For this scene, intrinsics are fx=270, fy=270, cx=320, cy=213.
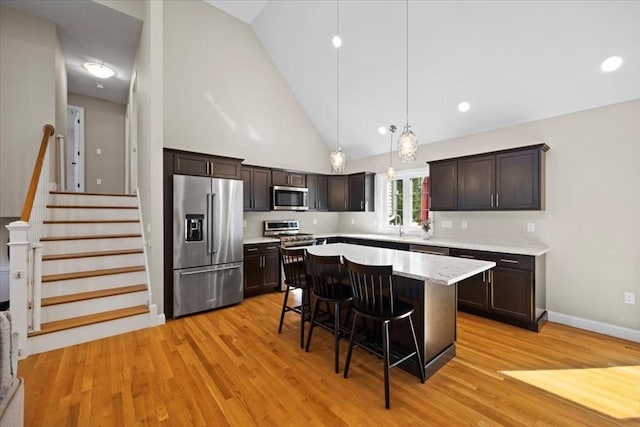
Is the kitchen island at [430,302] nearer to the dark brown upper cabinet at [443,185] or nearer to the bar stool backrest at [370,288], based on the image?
the bar stool backrest at [370,288]

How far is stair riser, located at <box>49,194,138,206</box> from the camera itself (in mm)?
4062

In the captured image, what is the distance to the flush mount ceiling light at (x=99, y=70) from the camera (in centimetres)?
513

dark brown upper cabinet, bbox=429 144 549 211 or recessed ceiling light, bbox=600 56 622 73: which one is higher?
recessed ceiling light, bbox=600 56 622 73

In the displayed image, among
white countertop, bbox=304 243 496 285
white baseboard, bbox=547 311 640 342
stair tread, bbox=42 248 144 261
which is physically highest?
white countertop, bbox=304 243 496 285

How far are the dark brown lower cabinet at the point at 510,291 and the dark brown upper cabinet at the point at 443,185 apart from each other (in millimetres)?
841

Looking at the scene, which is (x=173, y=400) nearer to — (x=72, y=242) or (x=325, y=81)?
(x=72, y=242)

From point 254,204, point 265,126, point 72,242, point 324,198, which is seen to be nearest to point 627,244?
point 324,198

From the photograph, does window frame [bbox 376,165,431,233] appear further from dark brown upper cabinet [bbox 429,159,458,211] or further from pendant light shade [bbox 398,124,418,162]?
pendant light shade [bbox 398,124,418,162]

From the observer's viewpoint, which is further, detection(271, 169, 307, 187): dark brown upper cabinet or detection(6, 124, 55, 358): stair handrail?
detection(271, 169, 307, 187): dark brown upper cabinet

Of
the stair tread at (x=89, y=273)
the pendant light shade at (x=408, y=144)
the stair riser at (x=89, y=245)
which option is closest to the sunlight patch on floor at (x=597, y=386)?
the pendant light shade at (x=408, y=144)

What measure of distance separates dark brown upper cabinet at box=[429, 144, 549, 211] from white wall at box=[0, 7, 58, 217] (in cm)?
605

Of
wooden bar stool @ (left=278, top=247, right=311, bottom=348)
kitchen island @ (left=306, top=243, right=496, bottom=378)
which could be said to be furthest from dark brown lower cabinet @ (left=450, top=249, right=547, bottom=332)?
wooden bar stool @ (left=278, top=247, right=311, bottom=348)

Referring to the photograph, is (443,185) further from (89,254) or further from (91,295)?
(89,254)

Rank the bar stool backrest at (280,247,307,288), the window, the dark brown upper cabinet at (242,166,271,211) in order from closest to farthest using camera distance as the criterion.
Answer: the bar stool backrest at (280,247,307,288), the dark brown upper cabinet at (242,166,271,211), the window
